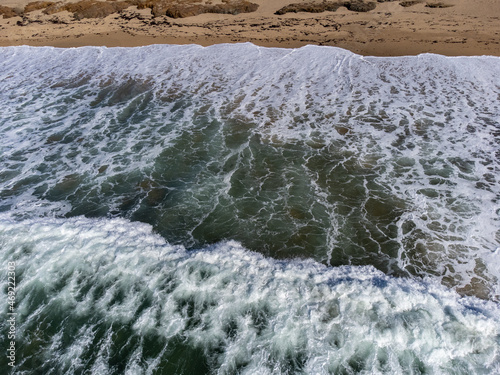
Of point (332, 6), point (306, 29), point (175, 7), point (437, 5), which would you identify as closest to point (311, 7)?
point (332, 6)

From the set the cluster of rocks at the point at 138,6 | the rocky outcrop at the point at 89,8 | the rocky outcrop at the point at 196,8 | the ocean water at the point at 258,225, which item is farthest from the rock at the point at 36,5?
the ocean water at the point at 258,225

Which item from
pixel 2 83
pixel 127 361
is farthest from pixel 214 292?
pixel 2 83

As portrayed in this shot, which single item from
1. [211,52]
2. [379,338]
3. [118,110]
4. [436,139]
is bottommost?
[379,338]

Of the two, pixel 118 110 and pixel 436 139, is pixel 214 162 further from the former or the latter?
pixel 436 139

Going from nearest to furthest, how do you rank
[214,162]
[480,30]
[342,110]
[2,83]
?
[214,162]
[342,110]
[2,83]
[480,30]

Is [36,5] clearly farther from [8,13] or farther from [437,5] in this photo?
[437,5]
